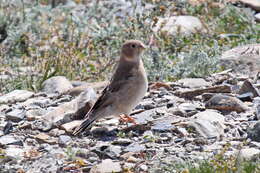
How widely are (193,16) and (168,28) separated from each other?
86cm

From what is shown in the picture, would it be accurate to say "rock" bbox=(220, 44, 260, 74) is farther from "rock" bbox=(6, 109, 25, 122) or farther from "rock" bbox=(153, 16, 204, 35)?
"rock" bbox=(6, 109, 25, 122)

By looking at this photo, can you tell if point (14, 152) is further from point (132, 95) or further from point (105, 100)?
point (132, 95)

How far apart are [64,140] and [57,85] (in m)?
2.29

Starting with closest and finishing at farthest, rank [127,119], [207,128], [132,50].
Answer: [207,128] < [127,119] < [132,50]

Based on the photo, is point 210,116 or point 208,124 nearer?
point 208,124

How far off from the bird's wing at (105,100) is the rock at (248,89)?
4.72ft

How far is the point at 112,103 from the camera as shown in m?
7.30

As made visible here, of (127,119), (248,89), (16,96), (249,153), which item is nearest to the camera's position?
(249,153)

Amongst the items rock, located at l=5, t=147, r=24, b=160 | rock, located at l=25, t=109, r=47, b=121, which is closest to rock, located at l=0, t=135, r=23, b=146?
rock, located at l=5, t=147, r=24, b=160

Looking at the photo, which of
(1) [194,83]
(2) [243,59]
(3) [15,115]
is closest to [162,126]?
(1) [194,83]

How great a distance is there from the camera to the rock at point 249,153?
5859 mm

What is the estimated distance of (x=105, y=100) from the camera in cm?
731

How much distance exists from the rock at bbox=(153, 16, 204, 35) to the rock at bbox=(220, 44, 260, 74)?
7.27ft

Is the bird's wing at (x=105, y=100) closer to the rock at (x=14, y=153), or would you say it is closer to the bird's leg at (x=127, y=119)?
the bird's leg at (x=127, y=119)
